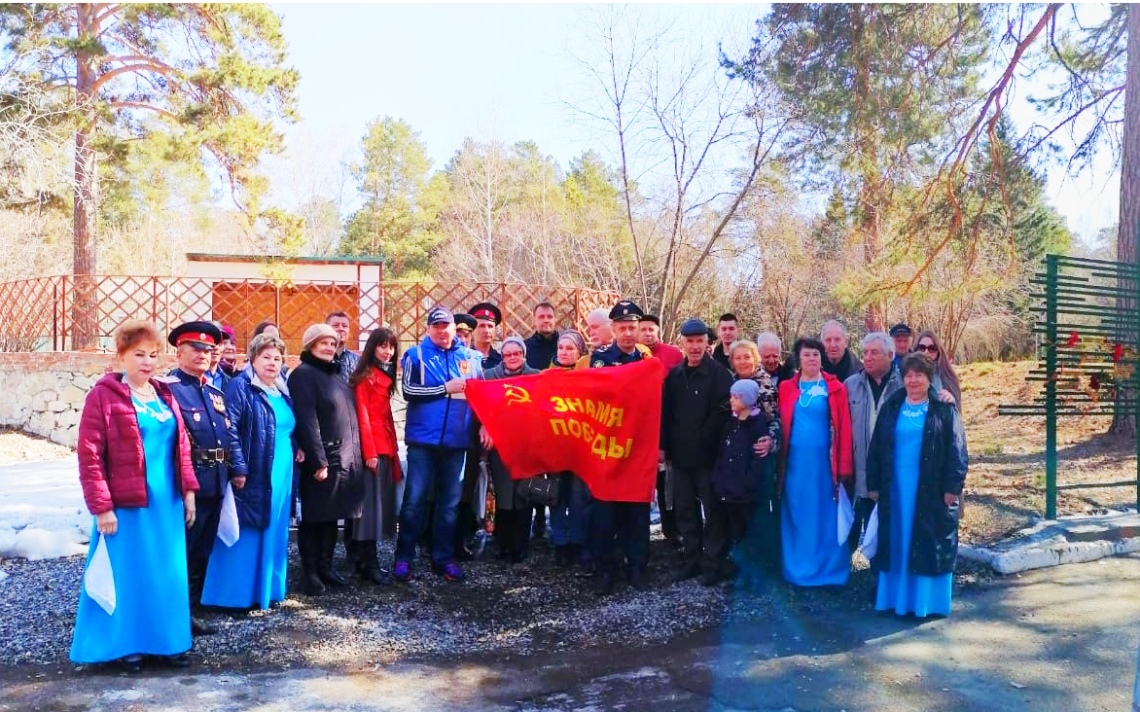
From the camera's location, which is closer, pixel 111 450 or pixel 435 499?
pixel 111 450

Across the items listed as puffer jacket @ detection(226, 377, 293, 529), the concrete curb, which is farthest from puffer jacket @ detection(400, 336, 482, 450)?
the concrete curb

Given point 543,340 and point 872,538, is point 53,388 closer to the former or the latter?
point 543,340

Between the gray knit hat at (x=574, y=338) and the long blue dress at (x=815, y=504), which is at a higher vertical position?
the gray knit hat at (x=574, y=338)

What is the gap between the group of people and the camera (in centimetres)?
429

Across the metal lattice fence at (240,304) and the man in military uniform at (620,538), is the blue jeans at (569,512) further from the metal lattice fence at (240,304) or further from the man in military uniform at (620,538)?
the metal lattice fence at (240,304)

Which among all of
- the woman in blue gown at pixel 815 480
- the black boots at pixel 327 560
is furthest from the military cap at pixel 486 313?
the woman in blue gown at pixel 815 480

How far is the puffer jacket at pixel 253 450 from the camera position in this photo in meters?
5.14

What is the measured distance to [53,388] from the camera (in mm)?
14367

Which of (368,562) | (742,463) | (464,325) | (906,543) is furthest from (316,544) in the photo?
(906,543)

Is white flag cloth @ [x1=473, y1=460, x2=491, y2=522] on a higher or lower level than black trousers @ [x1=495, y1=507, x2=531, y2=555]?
higher

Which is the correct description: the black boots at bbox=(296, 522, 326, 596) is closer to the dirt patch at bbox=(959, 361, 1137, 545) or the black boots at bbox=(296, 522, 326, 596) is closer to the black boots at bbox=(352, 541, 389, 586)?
the black boots at bbox=(352, 541, 389, 586)

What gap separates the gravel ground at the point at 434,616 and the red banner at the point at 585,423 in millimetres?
718

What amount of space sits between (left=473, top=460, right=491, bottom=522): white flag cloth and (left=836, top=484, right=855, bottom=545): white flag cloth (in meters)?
2.42

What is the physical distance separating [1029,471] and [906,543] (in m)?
5.21
